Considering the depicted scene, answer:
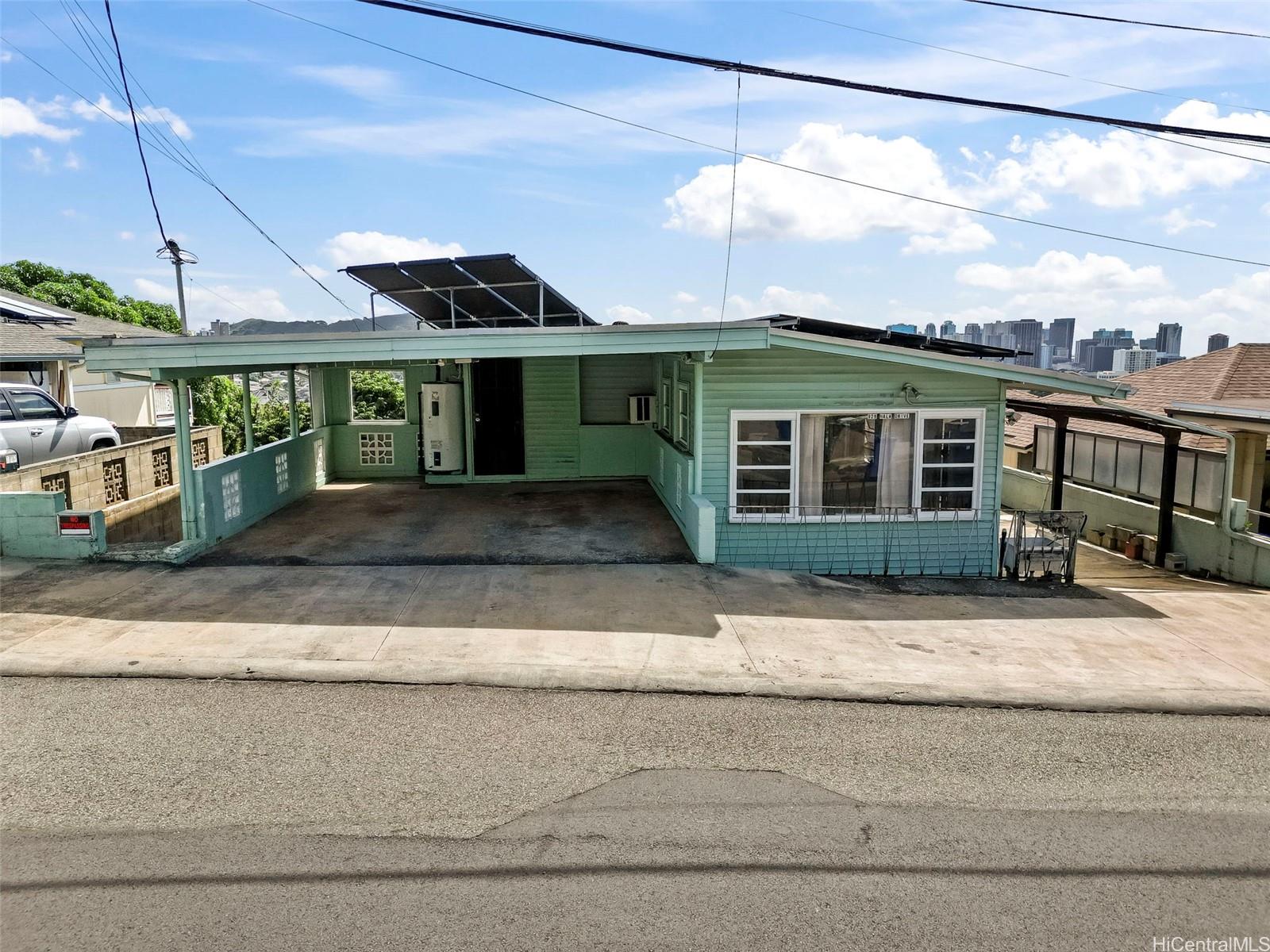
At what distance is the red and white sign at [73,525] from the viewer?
31.3ft

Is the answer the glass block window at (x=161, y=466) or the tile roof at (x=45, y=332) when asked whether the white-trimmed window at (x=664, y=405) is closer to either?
the glass block window at (x=161, y=466)

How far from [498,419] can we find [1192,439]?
12.7 meters

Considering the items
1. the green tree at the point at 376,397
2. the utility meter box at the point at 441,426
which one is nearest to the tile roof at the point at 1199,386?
the utility meter box at the point at 441,426

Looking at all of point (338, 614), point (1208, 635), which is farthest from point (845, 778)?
point (1208, 635)

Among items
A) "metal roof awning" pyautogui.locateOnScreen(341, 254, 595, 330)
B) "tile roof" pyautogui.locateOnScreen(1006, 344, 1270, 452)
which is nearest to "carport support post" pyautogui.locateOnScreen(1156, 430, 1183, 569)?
"tile roof" pyautogui.locateOnScreen(1006, 344, 1270, 452)

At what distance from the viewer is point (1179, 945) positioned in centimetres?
358

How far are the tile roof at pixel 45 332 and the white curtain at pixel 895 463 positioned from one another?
11.7 m

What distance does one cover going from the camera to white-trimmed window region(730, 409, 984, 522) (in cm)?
1042

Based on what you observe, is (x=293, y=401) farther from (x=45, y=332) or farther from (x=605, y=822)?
(x=605, y=822)

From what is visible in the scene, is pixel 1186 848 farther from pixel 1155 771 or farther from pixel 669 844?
pixel 669 844

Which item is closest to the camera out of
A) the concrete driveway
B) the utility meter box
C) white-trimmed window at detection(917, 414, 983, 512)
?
the concrete driveway

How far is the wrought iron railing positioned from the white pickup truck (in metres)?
10.5

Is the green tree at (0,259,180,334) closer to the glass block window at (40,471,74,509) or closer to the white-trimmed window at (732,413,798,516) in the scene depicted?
the glass block window at (40,471,74,509)

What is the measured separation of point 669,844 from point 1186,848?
8.71 feet
